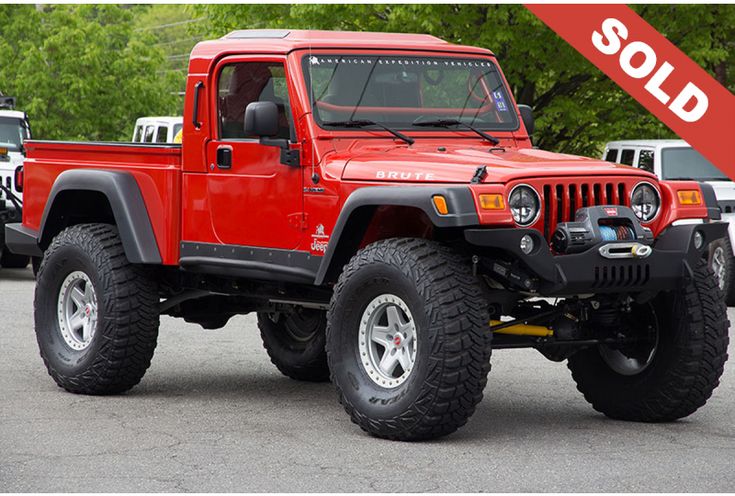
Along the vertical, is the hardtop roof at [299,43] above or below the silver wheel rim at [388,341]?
above

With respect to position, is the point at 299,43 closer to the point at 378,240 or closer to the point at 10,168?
the point at 378,240

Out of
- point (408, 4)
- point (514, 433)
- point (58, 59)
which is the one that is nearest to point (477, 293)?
point (514, 433)

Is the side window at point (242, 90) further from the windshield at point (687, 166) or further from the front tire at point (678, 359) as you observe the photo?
the windshield at point (687, 166)

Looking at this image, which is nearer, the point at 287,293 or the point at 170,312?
the point at 287,293

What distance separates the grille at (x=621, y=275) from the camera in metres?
7.53

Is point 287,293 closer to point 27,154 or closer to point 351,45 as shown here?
point 351,45

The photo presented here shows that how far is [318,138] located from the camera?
841 cm

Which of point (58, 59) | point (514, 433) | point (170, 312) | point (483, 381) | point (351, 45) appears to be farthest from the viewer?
point (58, 59)

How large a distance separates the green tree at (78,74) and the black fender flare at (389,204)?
2720cm

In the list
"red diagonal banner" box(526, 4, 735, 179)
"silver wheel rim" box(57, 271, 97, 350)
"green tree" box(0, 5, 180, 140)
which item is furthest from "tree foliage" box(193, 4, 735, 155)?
"silver wheel rim" box(57, 271, 97, 350)

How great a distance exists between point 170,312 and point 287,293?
A: 1.26 metres

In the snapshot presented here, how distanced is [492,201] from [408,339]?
90 cm

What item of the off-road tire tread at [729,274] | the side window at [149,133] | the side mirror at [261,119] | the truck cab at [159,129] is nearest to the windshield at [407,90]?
the side mirror at [261,119]

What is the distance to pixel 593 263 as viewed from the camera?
24.6 feet
